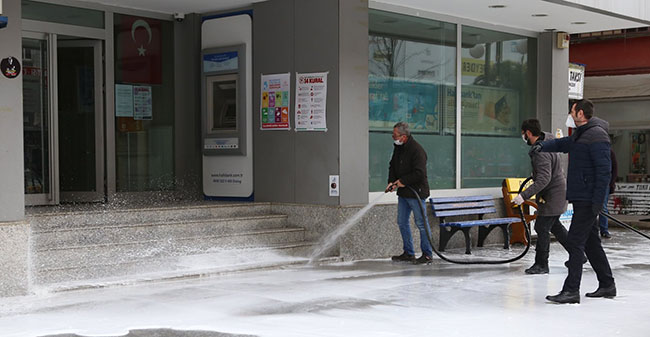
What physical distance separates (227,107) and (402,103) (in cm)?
247

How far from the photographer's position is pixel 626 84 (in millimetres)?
18766

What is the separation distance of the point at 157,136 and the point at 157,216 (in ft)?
8.25

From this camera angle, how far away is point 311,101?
11.1m

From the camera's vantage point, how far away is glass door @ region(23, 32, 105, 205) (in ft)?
38.3

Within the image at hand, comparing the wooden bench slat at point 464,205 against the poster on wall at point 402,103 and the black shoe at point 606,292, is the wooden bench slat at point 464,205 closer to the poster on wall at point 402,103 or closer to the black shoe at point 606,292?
the poster on wall at point 402,103

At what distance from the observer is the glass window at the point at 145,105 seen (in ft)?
40.5

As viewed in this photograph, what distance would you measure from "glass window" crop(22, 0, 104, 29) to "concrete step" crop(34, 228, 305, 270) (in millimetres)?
3585

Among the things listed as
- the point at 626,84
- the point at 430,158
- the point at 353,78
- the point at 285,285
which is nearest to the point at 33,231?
the point at 285,285

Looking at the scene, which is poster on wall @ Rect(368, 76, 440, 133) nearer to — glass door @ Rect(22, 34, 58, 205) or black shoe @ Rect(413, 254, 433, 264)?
black shoe @ Rect(413, 254, 433, 264)

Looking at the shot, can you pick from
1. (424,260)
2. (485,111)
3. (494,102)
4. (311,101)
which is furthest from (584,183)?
(494,102)

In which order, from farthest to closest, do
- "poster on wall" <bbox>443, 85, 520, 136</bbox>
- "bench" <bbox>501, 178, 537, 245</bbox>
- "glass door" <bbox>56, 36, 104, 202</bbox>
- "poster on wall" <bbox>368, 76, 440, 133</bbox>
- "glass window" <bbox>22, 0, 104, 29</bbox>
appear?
"bench" <bbox>501, 178, 537, 245</bbox>, "poster on wall" <bbox>443, 85, 520, 136</bbox>, "glass door" <bbox>56, 36, 104, 202</bbox>, "poster on wall" <bbox>368, 76, 440, 133</bbox>, "glass window" <bbox>22, 0, 104, 29</bbox>

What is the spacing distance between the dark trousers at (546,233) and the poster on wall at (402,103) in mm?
2968

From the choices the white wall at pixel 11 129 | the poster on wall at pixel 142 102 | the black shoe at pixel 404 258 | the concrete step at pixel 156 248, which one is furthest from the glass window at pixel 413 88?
the white wall at pixel 11 129

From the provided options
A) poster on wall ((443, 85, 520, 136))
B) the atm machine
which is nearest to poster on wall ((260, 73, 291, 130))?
the atm machine
